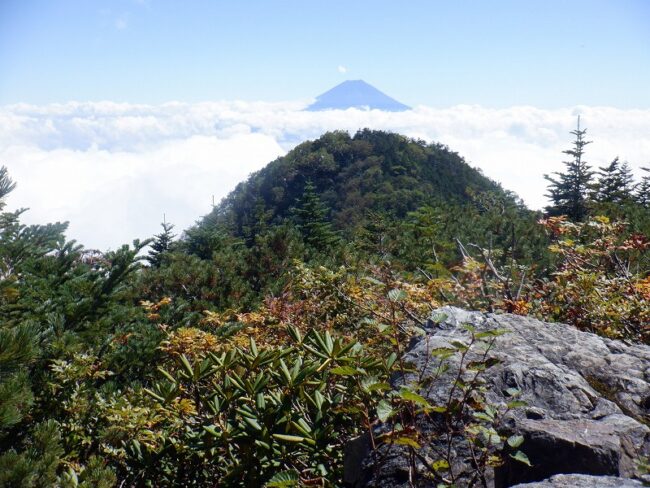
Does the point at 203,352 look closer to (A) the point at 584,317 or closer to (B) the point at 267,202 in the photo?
(A) the point at 584,317

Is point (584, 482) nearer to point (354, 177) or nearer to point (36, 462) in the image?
point (36, 462)

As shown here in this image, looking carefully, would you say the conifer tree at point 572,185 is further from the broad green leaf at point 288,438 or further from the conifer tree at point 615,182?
the broad green leaf at point 288,438

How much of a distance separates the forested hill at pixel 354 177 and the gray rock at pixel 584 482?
46.7 m

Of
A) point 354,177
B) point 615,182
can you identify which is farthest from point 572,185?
point 354,177

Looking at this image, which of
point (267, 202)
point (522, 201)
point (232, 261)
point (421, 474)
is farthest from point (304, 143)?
point (421, 474)

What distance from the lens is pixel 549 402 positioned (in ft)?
7.38

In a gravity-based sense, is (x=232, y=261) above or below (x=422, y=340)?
below

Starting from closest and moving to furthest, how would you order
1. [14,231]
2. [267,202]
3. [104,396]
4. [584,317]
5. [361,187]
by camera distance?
1. [104,396]
2. [584,317]
3. [14,231]
4. [361,187]
5. [267,202]

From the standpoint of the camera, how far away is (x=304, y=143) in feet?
219

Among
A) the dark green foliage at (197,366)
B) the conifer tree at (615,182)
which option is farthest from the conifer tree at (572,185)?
the dark green foliage at (197,366)

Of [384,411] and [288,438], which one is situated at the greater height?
[384,411]

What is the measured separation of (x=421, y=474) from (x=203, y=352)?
6.74 ft

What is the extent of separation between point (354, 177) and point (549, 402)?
55.9 metres

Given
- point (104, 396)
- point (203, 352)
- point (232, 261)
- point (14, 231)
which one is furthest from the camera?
point (232, 261)
